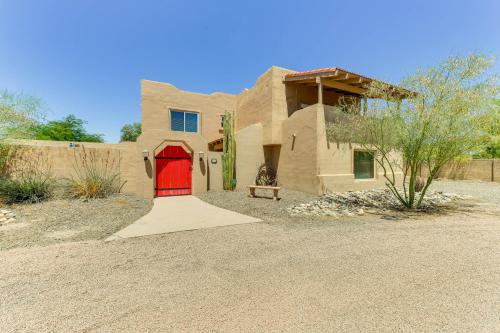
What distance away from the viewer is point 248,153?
1269 centimetres

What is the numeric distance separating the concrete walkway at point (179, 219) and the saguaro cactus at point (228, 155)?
11.3 feet

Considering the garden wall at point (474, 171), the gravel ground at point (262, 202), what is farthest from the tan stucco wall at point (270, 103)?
the garden wall at point (474, 171)

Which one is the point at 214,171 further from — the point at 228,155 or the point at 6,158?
the point at 6,158

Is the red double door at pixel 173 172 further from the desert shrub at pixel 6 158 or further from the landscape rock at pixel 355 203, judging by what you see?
the landscape rock at pixel 355 203

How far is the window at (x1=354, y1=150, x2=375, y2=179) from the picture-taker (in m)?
11.4

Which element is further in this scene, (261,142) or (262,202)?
(261,142)

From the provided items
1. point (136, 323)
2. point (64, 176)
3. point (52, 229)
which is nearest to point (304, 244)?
point (136, 323)

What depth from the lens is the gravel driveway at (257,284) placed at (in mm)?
2156

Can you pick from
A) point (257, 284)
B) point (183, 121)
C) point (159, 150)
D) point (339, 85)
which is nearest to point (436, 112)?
point (339, 85)

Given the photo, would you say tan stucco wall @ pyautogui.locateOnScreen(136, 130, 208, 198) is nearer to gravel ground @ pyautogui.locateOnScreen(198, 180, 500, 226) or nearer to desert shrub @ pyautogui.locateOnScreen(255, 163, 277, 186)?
gravel ground @ pyautogui.locateOnScreen(198, 180, 500, 226)

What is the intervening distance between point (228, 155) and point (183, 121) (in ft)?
15.6

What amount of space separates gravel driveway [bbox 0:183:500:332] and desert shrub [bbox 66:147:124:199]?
493cm

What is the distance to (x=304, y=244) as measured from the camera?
14.2 ft

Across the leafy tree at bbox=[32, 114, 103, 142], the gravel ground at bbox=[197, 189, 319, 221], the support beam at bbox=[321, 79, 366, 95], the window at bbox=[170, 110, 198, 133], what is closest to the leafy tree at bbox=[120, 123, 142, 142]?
the leafy tree at bbox=[32, 114, 103, 142]
